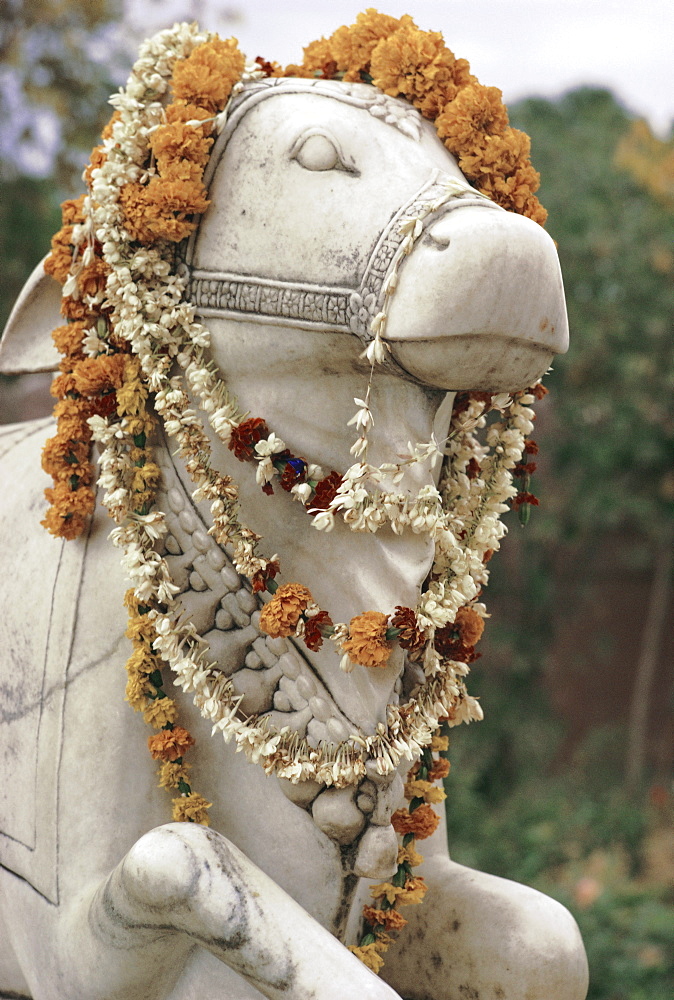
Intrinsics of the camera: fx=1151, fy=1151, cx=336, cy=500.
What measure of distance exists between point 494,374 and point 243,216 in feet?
1.42

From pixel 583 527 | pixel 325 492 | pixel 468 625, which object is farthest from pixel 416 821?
pixel 583 527

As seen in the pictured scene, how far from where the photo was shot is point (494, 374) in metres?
1.60

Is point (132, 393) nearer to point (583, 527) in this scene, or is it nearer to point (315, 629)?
point (315, 629)

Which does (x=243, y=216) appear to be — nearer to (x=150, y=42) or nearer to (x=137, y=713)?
(x=150, y=42)

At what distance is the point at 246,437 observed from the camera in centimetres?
166

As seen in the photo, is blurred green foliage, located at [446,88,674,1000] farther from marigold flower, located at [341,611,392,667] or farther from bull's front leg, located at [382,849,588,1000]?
marigold flower, located at [341,611,392,667]

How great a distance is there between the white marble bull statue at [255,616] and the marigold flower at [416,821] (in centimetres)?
9

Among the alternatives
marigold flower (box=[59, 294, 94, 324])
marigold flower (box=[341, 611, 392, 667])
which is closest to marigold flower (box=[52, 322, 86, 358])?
marigold flower (box=[59, 294, 94, 324])

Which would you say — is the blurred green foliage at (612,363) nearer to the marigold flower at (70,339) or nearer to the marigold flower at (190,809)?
the marigold flower at (70,339)

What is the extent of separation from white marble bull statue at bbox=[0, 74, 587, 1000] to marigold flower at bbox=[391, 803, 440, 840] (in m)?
0.09

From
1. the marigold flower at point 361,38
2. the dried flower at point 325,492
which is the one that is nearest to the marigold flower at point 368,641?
the dried flower at point 325,492

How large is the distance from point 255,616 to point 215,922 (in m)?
0.44

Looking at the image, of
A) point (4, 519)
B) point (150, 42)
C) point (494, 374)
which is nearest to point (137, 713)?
point (4, 519)

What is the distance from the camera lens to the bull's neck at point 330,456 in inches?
65.2
